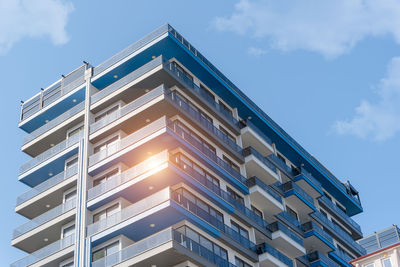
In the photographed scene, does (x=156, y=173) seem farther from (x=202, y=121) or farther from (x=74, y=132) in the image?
(x=74, y=132)

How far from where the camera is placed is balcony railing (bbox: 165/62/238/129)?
58.4m

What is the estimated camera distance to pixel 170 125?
5462 centimetres

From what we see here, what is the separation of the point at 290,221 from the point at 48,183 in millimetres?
24430

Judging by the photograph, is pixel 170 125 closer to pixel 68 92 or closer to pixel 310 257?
pixel 68 92

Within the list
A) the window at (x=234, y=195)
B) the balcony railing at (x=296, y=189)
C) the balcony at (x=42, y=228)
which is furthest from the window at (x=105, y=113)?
the balcony railing at (x=296, y=189)

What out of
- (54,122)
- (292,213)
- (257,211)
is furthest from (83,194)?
(292,213)

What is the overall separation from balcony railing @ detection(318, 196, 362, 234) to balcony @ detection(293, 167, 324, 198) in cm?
190

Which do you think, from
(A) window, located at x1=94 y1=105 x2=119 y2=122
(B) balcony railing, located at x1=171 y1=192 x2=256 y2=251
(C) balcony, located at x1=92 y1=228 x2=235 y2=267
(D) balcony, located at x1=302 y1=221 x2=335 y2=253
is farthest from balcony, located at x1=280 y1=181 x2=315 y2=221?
(C) balcony, located at x1=92 y1=228 x2=235 y2=267

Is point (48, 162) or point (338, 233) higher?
point (48, 162)

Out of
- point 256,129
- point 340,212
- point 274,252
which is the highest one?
point 256,129

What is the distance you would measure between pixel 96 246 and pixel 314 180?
31789 mm

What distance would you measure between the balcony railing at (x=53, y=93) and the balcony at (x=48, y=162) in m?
5.60

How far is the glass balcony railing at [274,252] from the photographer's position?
5756 cm

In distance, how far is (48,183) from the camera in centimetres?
5894
